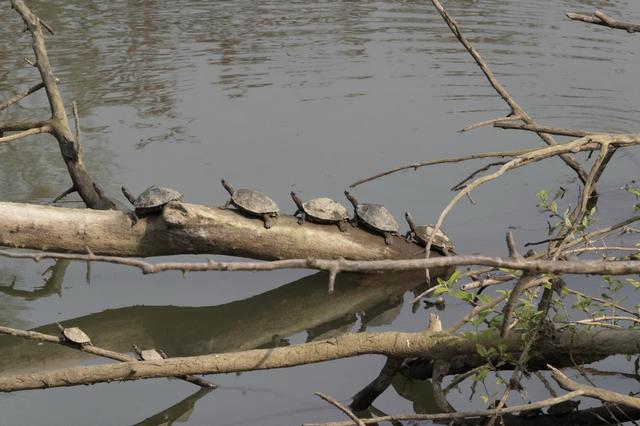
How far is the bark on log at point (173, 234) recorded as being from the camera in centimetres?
586

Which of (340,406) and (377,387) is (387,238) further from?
(340,406)

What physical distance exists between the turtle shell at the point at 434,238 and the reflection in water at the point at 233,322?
0.26m

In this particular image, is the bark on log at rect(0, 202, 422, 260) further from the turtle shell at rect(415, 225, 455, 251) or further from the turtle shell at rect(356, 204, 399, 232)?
the turtle shell at rect(415, 225, 455, 251)

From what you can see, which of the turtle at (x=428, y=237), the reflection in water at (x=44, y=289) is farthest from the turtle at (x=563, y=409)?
the reflection in water at (x=44, y=289)

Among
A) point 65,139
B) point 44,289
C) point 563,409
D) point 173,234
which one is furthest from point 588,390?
point 65,139

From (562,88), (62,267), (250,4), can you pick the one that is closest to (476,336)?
(62,267)

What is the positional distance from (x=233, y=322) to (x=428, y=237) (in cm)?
132

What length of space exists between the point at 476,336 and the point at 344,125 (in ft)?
16.5

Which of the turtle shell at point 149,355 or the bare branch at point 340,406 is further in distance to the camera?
the turtle shell at point 149,355

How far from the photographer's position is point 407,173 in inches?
309

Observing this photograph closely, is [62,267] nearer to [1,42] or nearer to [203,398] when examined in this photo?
[203,398]

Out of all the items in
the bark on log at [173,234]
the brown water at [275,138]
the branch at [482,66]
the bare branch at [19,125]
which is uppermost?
the branch at [482,66]

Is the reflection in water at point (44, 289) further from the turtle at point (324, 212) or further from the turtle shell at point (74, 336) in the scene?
the turtle shell at point (74, 336)

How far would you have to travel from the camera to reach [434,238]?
6207 millimetres
